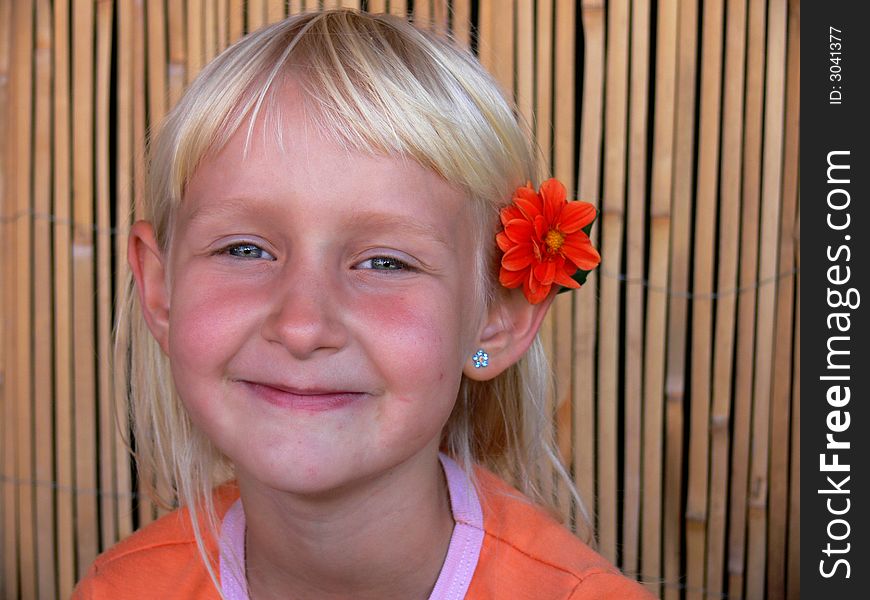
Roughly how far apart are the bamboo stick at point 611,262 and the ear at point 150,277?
899 mm

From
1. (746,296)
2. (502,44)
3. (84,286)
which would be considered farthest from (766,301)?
(84,286)

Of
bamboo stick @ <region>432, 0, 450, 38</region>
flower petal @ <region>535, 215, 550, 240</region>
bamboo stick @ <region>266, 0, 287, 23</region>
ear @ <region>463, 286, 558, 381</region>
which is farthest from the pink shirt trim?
bamboo stick @ <region>266, 0, 287, 23</region>

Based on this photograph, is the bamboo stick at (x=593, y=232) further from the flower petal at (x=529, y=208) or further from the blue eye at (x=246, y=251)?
the blue eye at (x=246, y=251)

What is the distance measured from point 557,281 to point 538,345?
329mm

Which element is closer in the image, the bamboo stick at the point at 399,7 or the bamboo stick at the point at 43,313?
the bamboo stick at the point at 399,7

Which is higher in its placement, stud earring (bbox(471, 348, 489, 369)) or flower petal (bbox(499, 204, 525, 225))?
flower petal (bbox(499, 204, 525, 225))

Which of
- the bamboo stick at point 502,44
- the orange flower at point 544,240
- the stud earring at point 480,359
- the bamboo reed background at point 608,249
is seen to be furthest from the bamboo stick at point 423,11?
the stud earring at point 480,359

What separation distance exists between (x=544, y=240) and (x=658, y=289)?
690 mm

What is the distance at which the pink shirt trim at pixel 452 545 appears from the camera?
1.51 meters

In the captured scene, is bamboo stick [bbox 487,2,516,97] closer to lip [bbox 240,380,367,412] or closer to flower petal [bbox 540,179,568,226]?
flower petal [bbox 540,179,568,226]

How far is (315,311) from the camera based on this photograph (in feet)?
4.09

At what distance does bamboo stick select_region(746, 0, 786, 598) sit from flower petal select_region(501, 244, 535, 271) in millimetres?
748

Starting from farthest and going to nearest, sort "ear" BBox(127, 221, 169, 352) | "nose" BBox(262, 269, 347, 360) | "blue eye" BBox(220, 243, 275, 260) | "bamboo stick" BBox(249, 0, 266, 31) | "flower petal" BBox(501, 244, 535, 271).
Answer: "bamboo stick" BBox(249, 0, 266, 31)
"ear" BBox(127, 221, 169, 352)
"flower petal" BBox(501, 244, 535, 271)
"blue eye" BBox(220, 243, 275, 260)
"nose" BBox(262, 269, 347, 360)

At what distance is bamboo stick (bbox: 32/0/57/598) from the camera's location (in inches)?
85.5
